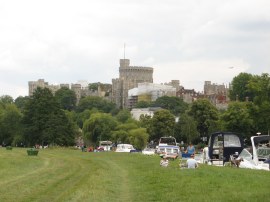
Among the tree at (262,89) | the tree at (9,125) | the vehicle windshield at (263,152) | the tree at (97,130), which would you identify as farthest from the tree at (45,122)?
the vehicle windshield at (263,152)

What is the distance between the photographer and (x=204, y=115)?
477 feet

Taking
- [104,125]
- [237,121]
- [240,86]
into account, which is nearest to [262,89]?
[237,121]

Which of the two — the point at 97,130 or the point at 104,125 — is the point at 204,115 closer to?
the point at 104,125

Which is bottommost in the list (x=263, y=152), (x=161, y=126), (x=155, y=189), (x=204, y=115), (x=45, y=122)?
(x=155, y=189)

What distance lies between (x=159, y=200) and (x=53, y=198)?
3.74 meters

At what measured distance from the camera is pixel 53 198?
22406 mm

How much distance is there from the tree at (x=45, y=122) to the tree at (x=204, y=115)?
3019cm

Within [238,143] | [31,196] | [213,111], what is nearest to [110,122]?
[213,111]

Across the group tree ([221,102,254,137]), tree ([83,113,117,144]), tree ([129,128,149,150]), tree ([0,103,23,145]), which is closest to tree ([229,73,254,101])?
tree ([83,113,117,144])

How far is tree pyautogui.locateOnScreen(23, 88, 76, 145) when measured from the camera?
414 ft

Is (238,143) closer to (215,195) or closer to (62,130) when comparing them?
(215,195)

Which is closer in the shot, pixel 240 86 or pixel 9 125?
pixel 9 125

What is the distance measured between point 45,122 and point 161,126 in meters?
32.6

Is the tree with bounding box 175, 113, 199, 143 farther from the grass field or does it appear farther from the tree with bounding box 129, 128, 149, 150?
the grass field
